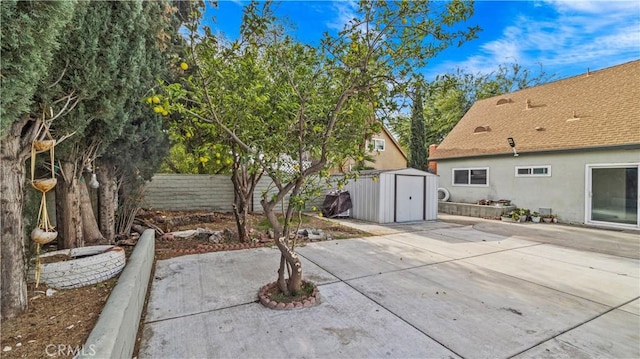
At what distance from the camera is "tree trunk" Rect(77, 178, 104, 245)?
4.30 meters

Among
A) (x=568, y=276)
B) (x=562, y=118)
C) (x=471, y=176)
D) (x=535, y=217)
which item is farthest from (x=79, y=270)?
(x=562, y=118)

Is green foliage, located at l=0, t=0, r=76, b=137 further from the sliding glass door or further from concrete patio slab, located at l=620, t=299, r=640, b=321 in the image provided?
the sliding glass door

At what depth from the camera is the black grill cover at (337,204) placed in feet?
31.8

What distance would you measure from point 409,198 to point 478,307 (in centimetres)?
641

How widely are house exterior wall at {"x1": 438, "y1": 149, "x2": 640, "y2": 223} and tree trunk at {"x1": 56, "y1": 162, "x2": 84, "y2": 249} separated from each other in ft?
39.7

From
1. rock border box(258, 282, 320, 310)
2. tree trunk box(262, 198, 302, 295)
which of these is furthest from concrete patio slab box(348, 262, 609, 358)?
tree trunk box(262, 198, 302, 295)

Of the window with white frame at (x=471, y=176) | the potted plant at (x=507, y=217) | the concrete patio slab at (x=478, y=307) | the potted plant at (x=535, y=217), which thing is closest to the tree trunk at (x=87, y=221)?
the concrete patio slab at (x=478, y=307)

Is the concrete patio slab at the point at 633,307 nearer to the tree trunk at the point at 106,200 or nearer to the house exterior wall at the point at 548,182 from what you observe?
the house exterior wall at the point at 548,182

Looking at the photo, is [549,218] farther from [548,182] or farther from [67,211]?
[67,211]

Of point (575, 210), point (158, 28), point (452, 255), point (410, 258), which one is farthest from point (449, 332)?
point (575, 210)

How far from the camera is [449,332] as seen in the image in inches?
102

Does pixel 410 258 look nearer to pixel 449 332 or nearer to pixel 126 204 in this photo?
pixel 449 332

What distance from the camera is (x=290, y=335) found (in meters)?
2.51

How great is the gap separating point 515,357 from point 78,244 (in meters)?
5.08
